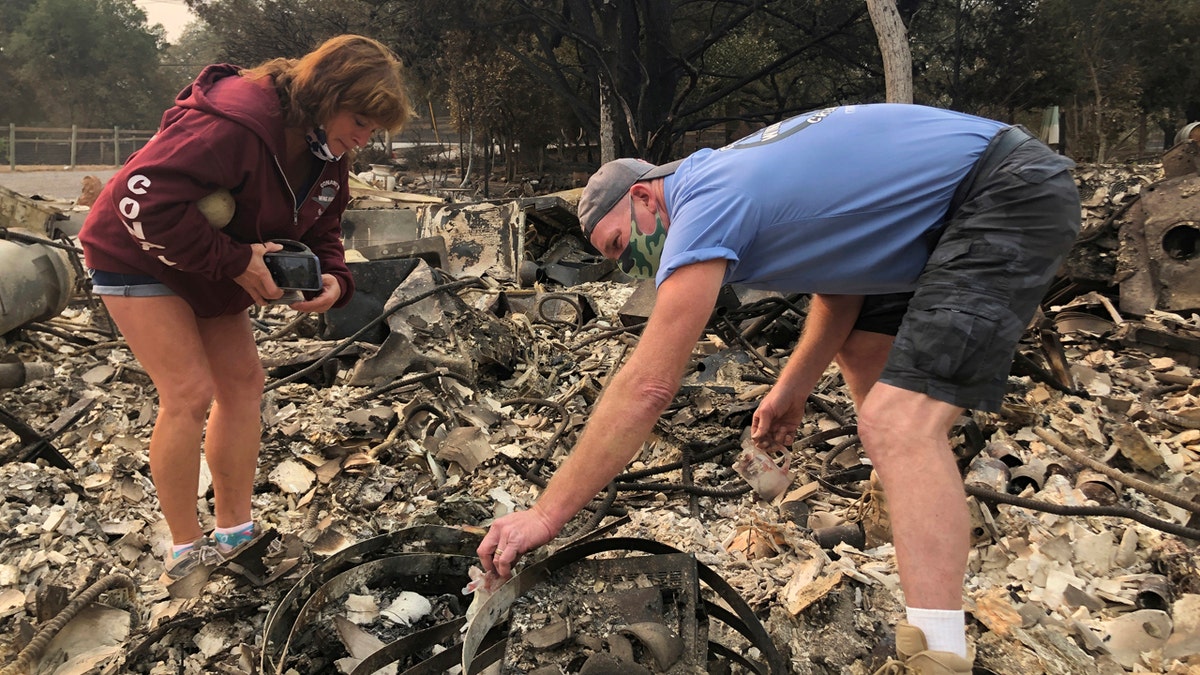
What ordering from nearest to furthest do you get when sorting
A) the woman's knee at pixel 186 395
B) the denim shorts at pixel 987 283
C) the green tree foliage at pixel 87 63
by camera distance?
the denim shorts at pixel 987 283, the woman's knee at pixel 186 395, the green tree foliage at pixel 87 63

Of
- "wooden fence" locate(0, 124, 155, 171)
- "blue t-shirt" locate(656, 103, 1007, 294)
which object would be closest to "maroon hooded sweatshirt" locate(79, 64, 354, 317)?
"blue t-shirt" locate(656, 103, 1007, 294)

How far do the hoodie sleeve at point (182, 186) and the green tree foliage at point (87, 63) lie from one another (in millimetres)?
47064

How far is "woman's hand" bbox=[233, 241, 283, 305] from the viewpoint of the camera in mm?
2330

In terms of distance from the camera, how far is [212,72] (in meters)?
2.36

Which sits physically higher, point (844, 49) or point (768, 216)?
point (844, 49)

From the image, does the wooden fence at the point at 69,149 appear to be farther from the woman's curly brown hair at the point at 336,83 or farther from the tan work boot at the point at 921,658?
the tan work boot at the point at 921,658

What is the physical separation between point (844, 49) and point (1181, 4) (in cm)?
1167

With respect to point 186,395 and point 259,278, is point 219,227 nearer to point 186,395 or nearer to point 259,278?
point 259,278

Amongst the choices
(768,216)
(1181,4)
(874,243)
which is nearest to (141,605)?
(768,216)

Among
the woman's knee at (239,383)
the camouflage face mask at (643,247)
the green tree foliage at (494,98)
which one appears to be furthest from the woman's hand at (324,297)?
the green tree foliage at (494,98)

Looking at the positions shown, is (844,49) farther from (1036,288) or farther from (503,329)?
(1036,288)

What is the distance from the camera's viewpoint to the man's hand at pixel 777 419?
8.39ft

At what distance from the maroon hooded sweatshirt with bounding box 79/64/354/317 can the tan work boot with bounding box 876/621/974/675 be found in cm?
206

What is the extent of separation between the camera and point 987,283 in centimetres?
182
